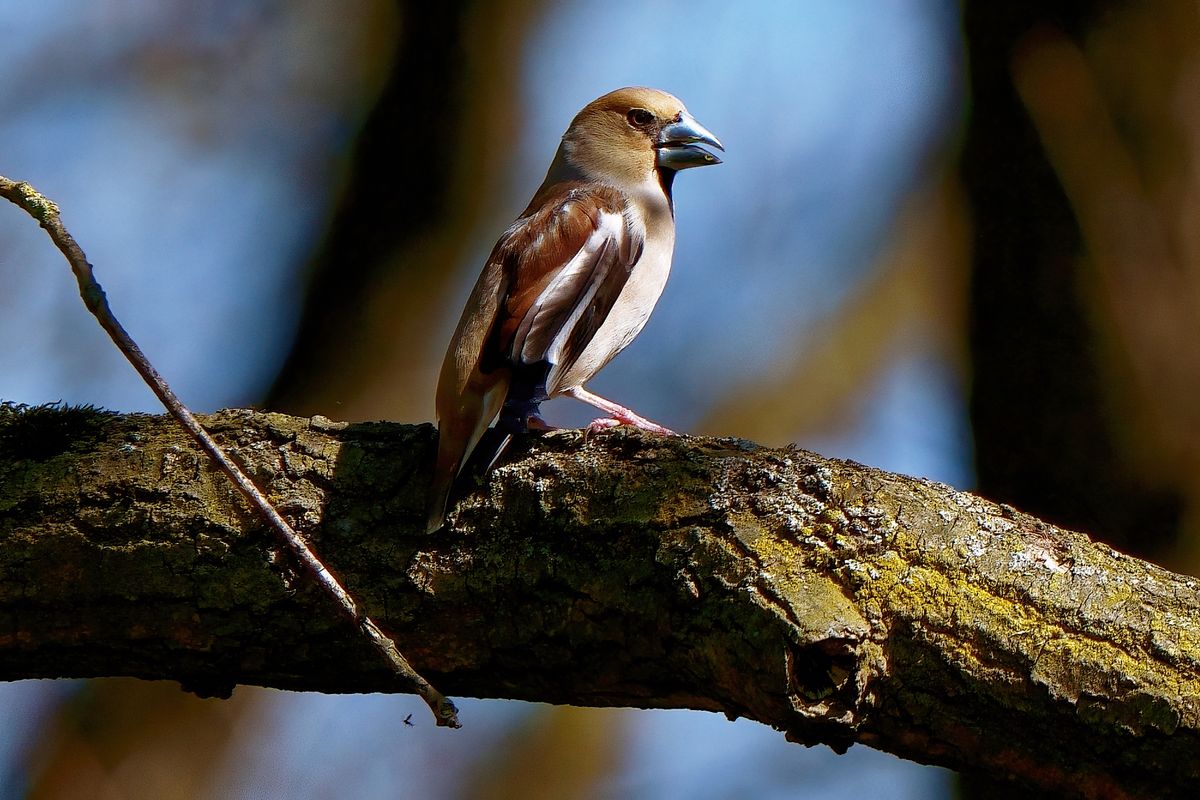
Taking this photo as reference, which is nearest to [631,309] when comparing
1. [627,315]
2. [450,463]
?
[627,315]

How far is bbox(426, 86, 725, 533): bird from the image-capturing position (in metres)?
3.12

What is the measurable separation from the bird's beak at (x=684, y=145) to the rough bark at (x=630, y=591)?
2257 mm

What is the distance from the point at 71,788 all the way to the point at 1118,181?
4.97m

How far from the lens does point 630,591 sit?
2475mm

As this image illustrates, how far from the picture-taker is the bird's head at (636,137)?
480 cm

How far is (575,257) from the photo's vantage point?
151 inches

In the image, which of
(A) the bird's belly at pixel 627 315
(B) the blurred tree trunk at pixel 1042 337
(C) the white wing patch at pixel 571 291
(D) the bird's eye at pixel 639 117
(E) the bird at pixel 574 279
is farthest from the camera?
(D) the bird's eye at pixel 639 117

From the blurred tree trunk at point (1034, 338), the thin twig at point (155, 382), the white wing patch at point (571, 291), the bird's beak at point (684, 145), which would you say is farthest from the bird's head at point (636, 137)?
the thin twig at point (155, 382)

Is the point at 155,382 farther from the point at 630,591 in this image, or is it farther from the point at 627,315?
the point at 627,315

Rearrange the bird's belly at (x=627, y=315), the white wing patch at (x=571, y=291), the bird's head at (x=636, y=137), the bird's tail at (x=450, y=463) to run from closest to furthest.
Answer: the bird's tail at (x=450, y=463)
the white wing patch at (x=571, y=291)
the bird's belly at (x=627, y=315)
the bird's head at (x=636, y=137)

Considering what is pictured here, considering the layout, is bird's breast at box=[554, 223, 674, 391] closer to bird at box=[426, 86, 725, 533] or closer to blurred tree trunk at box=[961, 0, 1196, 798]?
bird at box=[426, 86, 725, 533]

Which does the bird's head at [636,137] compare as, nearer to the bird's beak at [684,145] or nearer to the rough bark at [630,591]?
the bird's beak at [684,145]

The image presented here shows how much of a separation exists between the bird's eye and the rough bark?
7.82 ft

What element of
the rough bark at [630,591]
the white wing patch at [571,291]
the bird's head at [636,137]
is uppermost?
the bird's head at [636,137]
